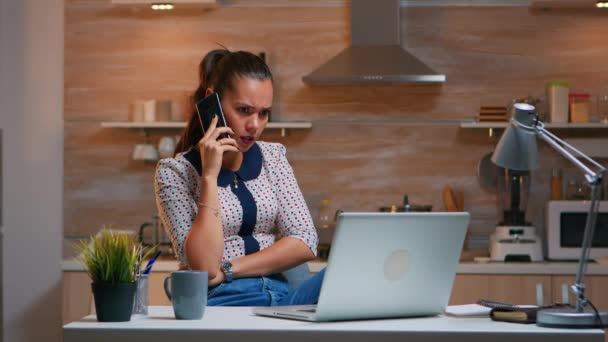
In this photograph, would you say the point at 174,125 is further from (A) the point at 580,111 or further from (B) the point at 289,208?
(B) the point at 289,208

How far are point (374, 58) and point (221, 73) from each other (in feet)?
6.50

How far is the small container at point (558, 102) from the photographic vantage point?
14.9ft

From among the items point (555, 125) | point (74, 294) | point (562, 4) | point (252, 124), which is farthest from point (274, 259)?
point (562, 4)

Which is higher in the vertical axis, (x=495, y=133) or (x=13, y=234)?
(x=495, y=133)

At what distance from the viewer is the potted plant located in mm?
1780

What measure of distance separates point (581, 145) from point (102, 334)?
3.40m

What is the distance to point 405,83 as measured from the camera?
186 inches

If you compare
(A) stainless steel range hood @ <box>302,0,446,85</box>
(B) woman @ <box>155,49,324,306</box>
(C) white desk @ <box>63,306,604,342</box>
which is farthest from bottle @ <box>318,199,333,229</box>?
(C) white desk @ <box>63,306,604,342</box>

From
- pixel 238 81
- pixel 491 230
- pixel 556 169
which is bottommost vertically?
pixel 491 230

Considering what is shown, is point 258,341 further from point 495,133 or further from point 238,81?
point 495,133

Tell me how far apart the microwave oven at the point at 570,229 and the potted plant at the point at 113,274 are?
2.91m

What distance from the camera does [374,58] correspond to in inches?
178

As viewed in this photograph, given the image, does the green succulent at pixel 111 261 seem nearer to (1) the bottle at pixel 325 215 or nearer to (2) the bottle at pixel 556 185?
(1) the bottle at pixel 325 215

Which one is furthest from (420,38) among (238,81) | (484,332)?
(484,332)
